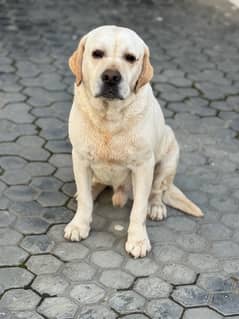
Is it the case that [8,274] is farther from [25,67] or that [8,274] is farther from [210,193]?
[25,67]

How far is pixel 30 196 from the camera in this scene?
5.51 metres

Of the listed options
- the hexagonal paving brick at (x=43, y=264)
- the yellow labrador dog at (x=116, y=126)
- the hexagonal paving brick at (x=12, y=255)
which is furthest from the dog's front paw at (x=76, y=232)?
the hexagonal paving brick at (x=12, y=255)

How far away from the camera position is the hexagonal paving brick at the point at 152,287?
4.51 metres

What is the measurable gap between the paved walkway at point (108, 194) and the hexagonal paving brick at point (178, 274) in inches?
0.4

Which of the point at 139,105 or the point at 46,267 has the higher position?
the point at 139,105

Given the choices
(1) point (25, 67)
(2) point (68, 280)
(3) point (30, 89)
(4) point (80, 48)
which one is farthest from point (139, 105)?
(1) point (25, 67)

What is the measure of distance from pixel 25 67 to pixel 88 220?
10.6 feet

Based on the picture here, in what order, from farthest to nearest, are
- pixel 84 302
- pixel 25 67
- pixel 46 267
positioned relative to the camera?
pixel 25 67, pixel 46 267, pixel 84 302

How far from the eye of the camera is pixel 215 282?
15.3 feet

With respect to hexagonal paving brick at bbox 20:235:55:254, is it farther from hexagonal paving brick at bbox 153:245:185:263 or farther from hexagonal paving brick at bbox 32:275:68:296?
hexagonal paving brick at bbox 153:245:185:263

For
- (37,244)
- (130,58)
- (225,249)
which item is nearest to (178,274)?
(225,249)

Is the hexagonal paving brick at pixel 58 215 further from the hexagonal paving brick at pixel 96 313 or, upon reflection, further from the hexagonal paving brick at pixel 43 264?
the hexagonal paving brick at pixel 96 313

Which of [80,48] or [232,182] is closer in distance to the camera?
[80,48]

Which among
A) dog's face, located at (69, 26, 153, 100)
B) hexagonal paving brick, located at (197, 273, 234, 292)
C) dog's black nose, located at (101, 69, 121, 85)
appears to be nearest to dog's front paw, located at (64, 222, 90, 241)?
hexagonal paving brick, located at (197, 273, 234, 292)
